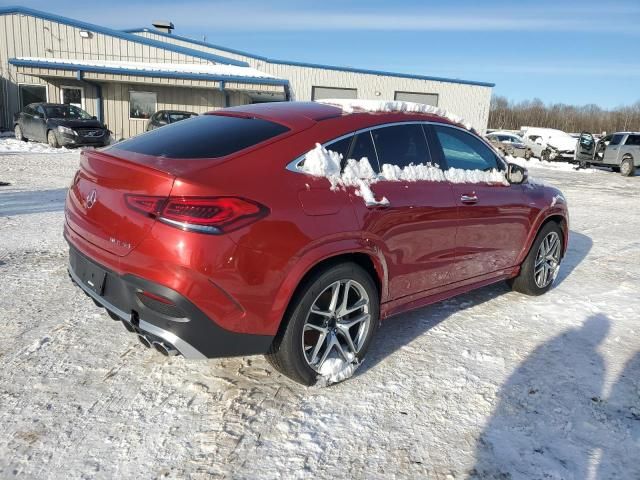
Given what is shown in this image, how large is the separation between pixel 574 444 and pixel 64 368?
9.63ft

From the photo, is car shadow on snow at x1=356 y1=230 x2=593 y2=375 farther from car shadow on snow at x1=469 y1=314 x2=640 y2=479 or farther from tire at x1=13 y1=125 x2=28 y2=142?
tire at x1=13 y1=125 x2=28 y2=142

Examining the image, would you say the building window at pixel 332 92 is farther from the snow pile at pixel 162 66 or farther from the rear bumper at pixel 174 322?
the rear bumper at pixel 174 322

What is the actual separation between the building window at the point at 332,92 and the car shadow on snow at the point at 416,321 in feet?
82.9

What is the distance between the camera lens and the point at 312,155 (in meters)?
2.87

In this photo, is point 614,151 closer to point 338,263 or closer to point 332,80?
→ point 332,80

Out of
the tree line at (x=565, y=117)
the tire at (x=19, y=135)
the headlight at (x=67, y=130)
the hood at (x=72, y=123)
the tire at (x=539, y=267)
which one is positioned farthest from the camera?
the tree line at (x=565, y=117)

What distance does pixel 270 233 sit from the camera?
2541mm

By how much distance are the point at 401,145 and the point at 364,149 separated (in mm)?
369

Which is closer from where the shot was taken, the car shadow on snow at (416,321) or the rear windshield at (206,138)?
the rear windshield at (206,138)

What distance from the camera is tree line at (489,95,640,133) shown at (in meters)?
68.1

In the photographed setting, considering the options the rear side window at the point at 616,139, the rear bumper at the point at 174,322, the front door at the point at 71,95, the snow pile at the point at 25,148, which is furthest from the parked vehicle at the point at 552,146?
the rear bumper at the point at 174,322

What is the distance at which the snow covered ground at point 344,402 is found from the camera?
2.41 meters

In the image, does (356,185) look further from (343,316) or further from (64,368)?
(64,368)

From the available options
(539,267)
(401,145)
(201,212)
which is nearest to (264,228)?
(201,212)
